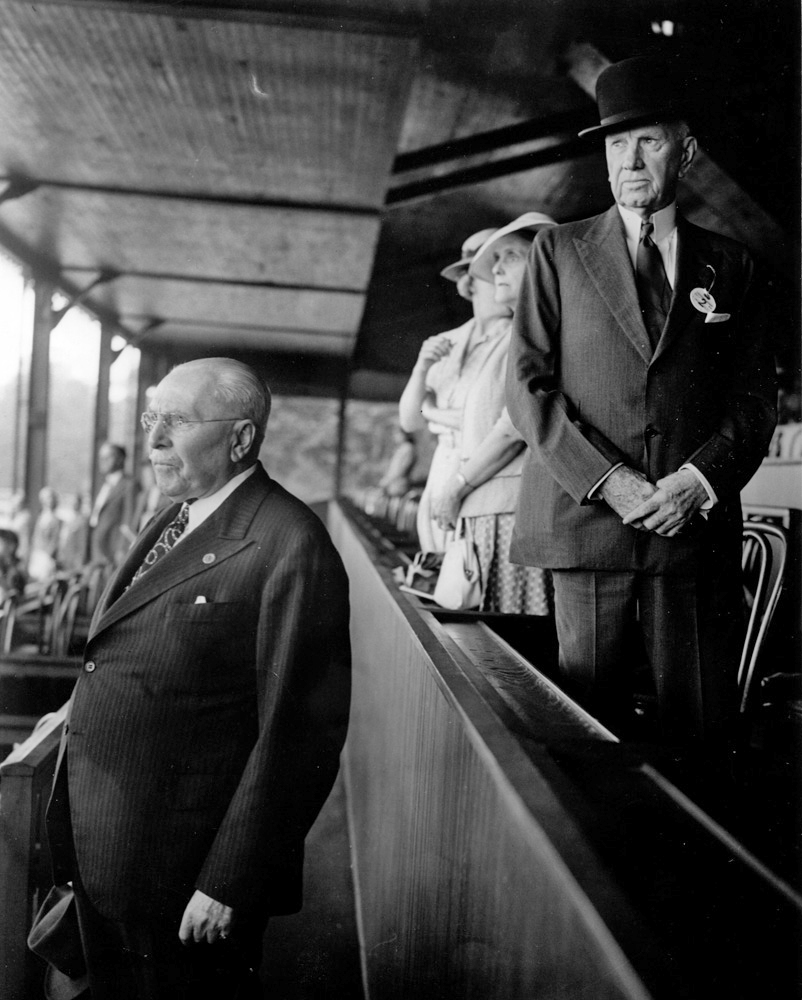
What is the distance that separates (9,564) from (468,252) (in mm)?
3219

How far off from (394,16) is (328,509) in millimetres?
2015

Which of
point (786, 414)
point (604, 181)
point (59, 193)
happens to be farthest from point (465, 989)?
point (59, 193)

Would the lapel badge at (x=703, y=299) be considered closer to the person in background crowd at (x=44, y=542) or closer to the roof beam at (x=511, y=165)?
the roof beam at (x=511, y=165)

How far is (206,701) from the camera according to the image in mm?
1443

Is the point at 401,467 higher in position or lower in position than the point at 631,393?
higher

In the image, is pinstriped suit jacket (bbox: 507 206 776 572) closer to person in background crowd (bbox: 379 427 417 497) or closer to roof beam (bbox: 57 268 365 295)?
roof beam (bbox: 57 268 365 295)

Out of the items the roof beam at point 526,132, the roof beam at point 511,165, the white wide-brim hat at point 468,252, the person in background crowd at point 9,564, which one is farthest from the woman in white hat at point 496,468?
the person in background crowd at point 9,564

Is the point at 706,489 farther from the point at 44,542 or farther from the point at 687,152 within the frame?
the point at 44,542

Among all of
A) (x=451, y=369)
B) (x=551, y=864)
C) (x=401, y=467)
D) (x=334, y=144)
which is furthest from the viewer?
(x=401, y=467)

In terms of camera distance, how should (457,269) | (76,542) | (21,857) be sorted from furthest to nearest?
(76,542) < (457,269) < (21,857)

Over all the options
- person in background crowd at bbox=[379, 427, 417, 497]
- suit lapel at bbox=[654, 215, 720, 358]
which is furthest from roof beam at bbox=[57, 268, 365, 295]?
suit lapel at bbox=[654, 215, 720, 358]

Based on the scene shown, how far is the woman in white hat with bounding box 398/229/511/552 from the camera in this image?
238cm

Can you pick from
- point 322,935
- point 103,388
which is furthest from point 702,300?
point 322,935

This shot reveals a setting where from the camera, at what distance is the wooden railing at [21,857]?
1698 millimetres
